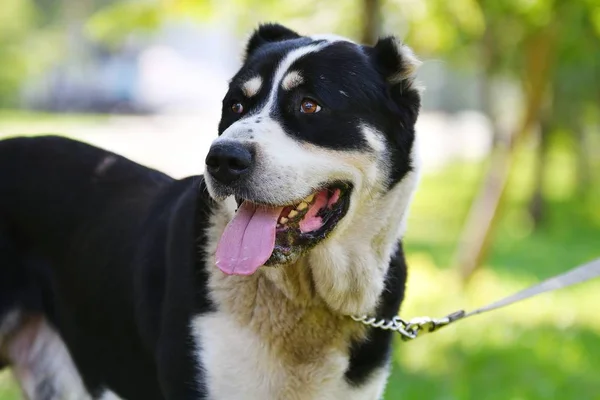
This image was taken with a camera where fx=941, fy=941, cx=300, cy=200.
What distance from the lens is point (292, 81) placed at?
3.23 m

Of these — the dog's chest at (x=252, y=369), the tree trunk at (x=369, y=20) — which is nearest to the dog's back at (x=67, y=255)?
the dog's chest at (x=252, y=369)

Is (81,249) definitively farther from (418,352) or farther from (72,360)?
(418,352)

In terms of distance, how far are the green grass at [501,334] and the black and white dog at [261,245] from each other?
4.23 feet

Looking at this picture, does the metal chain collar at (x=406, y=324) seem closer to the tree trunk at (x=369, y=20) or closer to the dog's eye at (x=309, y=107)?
the dog's eye at (x=309, y=107)

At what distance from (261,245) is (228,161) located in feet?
0.98

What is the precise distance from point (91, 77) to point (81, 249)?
183ft

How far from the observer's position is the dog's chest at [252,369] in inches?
123

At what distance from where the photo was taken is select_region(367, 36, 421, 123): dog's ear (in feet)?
11.2

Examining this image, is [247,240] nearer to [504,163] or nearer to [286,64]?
[286,64]

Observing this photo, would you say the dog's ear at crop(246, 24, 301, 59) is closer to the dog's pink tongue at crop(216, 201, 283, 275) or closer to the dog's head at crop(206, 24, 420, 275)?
the dog's head at crop(206, 24, 420, 275)

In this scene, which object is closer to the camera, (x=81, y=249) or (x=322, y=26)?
(x=81, y=249)

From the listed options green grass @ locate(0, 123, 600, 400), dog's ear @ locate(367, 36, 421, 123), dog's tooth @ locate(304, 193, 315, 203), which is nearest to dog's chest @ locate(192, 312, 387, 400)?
dog's tooth @ locate(304, 193, 315, 203)

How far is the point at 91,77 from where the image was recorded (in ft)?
189

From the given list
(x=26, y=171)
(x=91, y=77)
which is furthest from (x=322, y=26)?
(x=91, y=77)
